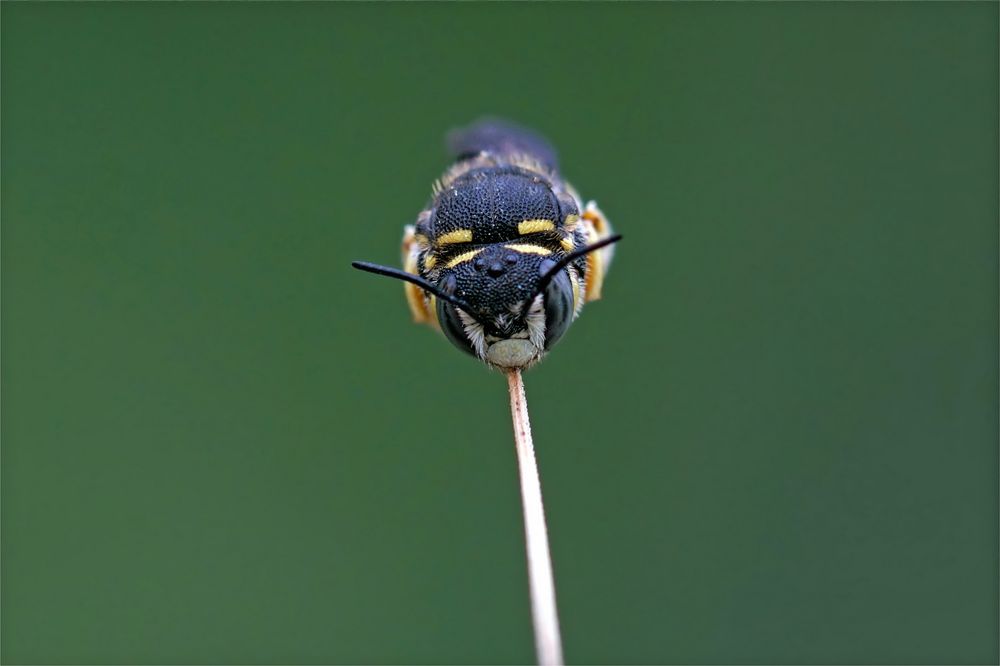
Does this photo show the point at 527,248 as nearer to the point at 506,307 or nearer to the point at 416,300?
the point at 506,307

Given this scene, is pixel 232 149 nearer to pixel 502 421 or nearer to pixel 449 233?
pixel 502 421

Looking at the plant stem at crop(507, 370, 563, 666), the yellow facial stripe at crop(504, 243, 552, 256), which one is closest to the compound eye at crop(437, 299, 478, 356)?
the yellow facial stripe at crop(504, 243, 552, 256)

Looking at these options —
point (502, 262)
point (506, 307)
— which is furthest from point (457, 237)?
point (506, 307)

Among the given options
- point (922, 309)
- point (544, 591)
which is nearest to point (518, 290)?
point (544, 591)

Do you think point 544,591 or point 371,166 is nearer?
point 544,591

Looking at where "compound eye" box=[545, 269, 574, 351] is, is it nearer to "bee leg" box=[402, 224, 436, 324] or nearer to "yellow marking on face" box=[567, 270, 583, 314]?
"yellow marking on face" box=[567, 270, 583, 314]

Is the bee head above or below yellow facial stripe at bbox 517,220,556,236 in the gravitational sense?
below

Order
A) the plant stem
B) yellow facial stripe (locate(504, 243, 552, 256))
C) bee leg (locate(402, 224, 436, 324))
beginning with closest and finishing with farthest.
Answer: the plant stem → yellow facial stripe (locate(504, 243, 552, 256)) → bee leg (locate(402, 224, 436, 324))
